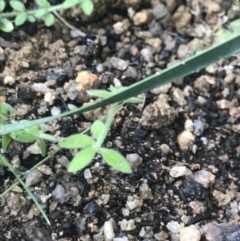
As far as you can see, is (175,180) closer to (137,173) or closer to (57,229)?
(137,173)

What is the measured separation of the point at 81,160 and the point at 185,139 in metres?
0.41

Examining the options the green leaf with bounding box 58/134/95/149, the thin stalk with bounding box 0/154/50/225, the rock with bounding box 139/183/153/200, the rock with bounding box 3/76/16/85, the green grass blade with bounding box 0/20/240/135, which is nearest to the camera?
the green grass blade with bounding box 0/20/240/135

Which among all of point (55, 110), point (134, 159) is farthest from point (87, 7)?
point (134, 159)

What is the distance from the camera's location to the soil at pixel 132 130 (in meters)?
1.00

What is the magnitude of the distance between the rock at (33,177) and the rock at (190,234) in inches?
11.9

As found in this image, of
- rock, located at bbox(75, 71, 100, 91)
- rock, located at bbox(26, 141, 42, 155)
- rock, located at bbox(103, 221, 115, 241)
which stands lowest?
rock, located at bbox(103, 221, 115, 241)

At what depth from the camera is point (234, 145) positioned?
115 centimetres

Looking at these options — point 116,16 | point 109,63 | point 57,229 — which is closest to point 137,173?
point 57,229

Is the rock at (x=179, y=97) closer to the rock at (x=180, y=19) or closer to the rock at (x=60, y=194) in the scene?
the rock at (x=180, y=19)

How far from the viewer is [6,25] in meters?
1.12

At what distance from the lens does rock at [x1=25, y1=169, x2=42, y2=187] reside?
1.01 metres

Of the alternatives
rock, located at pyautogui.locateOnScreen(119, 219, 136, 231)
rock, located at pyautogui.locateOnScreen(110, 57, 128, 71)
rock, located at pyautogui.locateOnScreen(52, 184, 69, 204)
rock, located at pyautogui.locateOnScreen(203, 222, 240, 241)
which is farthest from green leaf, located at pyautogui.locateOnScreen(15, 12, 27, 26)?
rock, located at pyautogui.locateOnScreen(203, 222, 240, 241)

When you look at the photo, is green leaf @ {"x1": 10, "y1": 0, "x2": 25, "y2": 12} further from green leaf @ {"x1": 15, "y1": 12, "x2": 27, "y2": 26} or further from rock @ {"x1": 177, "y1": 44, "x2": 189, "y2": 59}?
rock @ {"x1": 177, "y1": 44, "x2": 189, "y2": 59}

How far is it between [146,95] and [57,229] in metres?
0.38
